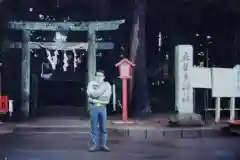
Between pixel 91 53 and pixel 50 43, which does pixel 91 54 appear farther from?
pixel 50 43

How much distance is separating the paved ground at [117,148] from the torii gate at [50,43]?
5.94 meters

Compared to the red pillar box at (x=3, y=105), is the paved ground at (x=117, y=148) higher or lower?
lower

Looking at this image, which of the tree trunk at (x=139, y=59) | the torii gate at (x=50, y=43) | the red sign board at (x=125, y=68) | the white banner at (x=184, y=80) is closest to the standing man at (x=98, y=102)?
the white banner at (x=184, y=80)

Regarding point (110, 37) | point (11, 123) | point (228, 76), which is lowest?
point (11, 123)

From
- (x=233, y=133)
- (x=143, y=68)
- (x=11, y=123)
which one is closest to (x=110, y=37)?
(x=143, y=68)

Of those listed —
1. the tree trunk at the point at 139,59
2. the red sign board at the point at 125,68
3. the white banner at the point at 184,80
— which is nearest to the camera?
the white banner at the point at 184,80

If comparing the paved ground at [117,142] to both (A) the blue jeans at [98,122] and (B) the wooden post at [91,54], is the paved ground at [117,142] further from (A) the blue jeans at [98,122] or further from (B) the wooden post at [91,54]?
(B) the wooden post at [91,54]

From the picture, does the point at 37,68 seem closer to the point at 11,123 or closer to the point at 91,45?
the point at 91,45

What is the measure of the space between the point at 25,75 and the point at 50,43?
142 centimetres

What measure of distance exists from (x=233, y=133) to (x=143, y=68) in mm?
4915

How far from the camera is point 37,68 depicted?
64.6ft

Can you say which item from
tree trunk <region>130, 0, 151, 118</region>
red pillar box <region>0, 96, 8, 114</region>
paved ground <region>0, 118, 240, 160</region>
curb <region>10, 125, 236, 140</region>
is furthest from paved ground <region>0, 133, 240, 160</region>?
tree trunk <region>130, 0, 151, 118</region>

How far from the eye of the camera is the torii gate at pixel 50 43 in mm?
18906

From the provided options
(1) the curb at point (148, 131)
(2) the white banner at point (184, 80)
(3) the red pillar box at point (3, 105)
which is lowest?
(1) the curb at point (148, 131)
